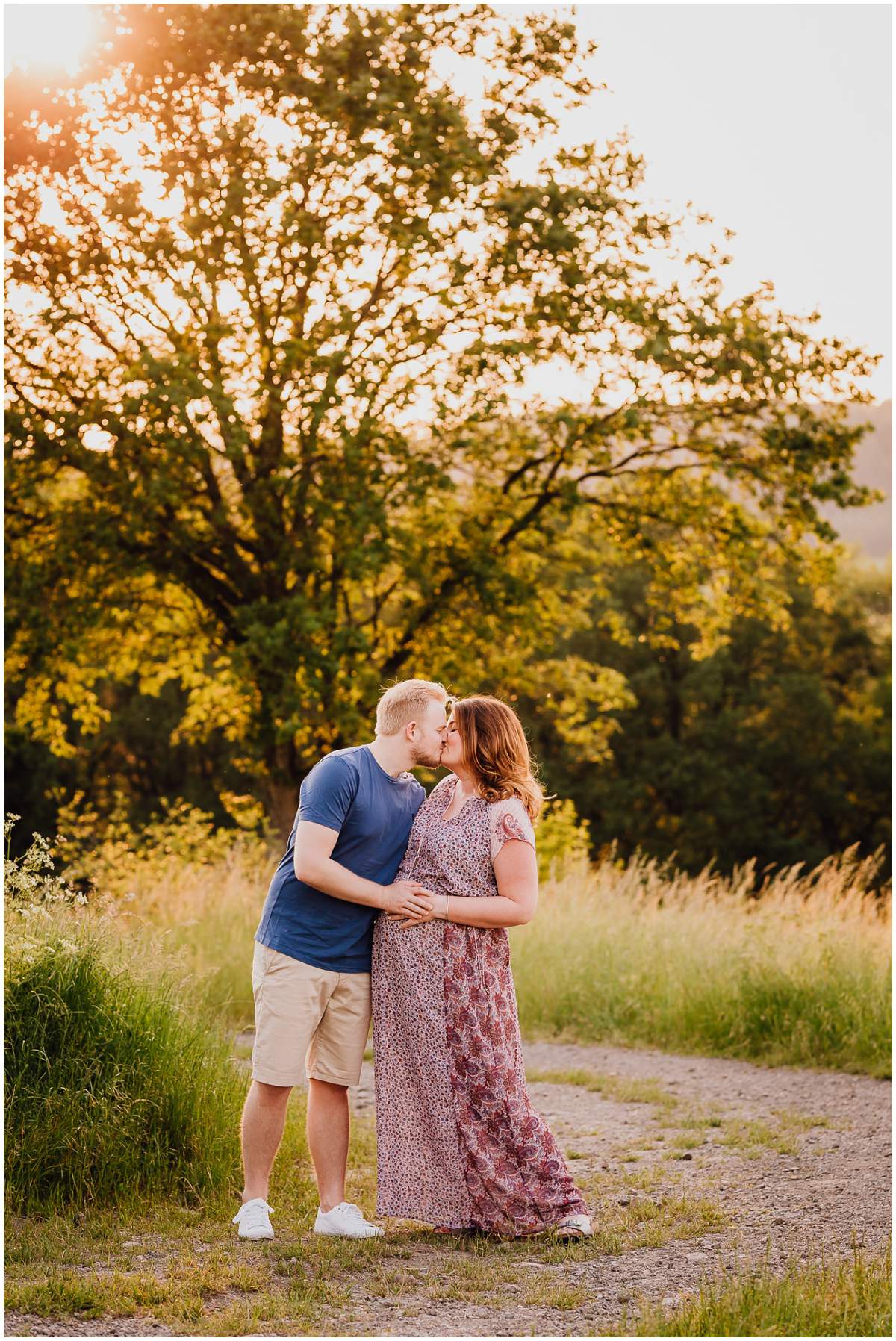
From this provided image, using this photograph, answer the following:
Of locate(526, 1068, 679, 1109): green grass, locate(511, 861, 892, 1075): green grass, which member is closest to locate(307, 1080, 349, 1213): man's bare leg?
locate(526, 1068, 679, 1109): green grass

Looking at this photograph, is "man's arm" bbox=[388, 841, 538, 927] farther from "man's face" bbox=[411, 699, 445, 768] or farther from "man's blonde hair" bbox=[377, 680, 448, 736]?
"man's blonde hair" bbox=[377, 680, 448, 736]

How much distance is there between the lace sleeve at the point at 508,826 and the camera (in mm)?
4551

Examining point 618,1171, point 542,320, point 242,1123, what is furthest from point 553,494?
point 242,1123

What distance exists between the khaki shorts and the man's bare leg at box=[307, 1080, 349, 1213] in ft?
0.18

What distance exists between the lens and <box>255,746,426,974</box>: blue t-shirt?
445cm

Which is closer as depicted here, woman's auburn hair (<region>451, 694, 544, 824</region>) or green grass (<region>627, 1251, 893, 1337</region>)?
green grass (<region>627, 1251, 893, 1337</region>)

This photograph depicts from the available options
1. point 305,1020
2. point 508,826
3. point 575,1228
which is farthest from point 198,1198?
point 508,826

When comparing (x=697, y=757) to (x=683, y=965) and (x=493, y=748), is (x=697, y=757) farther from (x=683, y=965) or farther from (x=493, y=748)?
(x=493, y=748)

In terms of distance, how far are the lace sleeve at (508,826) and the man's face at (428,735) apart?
0.93ft

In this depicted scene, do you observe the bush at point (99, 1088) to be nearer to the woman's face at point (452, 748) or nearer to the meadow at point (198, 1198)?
the meadow at point (198, 1198)

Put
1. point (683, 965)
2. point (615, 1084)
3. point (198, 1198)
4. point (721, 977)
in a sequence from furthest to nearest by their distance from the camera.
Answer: point (683, 965), point (721, 977), point (615, 1084), point (198, 1198)

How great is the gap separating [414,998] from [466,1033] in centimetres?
22

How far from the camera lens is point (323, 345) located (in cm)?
1291

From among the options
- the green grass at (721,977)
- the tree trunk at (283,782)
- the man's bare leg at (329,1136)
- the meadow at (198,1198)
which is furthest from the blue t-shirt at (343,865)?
the tree trunk at (283,782)
